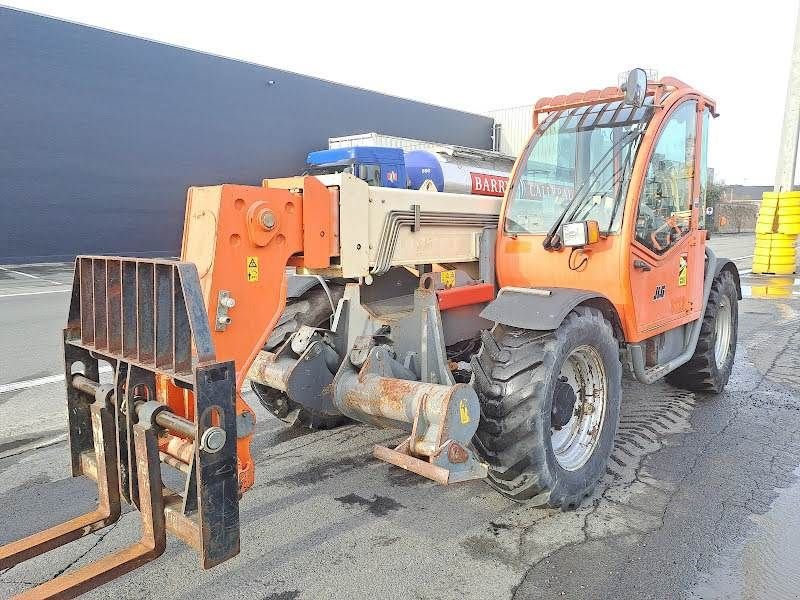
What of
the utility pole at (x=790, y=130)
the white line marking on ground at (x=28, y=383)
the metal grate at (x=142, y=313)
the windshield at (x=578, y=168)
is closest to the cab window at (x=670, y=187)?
the windshield at (x=578, y=168)

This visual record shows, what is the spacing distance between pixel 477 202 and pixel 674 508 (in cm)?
227

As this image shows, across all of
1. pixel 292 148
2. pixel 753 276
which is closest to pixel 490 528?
pixel 753 276

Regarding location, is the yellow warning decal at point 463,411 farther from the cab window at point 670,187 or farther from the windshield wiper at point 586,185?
the cab window at point 670,187

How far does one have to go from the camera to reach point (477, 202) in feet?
13.9

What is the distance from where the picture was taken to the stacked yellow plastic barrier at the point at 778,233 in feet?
50.7

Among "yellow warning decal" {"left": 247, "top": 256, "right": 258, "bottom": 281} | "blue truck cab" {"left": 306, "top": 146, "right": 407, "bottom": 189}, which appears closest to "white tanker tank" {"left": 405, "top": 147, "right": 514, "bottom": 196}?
"blue truck cab" {"left": 306, "top": 146, "right": 407, "bottom": 189}

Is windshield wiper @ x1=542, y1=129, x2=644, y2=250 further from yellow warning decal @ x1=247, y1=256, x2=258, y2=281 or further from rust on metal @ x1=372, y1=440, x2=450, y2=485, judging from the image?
yellow warning decal @ x1=247, y1=256, x2=258, y2=281

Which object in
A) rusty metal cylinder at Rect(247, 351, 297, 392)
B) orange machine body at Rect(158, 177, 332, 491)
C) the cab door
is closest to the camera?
orange machine body at Rect(158, 177, 332, 491)

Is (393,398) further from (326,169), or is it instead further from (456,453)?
(326,169)

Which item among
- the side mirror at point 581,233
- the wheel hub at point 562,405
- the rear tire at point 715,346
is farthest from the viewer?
the rear tire at point 715,346

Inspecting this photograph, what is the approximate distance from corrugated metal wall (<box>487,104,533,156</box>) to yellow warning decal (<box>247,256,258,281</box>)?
2885 centimetres

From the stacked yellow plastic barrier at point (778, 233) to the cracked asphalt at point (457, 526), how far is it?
41.7 ft

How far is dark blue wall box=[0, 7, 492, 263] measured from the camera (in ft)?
54.7

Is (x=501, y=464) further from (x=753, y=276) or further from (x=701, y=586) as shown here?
(x=753, y=276)
